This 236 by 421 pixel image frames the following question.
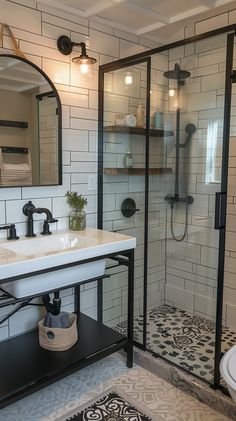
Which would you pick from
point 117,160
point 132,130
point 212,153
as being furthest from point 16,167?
point 212,153

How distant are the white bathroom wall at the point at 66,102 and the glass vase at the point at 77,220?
0.21 ft

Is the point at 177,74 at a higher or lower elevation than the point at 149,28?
lower

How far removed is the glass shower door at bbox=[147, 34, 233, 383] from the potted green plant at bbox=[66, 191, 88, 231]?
1.71ft

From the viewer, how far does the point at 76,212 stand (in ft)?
7.71

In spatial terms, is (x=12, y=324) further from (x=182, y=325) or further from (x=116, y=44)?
(x=116, y=44)

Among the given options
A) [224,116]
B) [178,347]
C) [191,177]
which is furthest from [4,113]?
[178,347]

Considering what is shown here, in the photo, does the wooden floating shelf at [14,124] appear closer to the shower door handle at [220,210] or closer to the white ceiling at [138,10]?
the white ceiling at [138,10]

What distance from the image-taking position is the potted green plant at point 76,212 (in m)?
2.33

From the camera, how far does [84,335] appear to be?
2.26 metres

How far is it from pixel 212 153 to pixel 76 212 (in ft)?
3.40

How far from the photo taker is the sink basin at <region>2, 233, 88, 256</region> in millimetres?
1979

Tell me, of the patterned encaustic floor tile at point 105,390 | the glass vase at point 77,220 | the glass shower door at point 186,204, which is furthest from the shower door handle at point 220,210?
the patterned encaustic floor tile at point 105,390

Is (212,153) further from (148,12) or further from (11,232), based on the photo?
(11,232)

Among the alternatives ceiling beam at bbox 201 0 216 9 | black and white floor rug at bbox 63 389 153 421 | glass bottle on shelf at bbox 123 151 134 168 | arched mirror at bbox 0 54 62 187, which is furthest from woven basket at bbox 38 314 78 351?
ceiling beam at bbox 201 0 216 9
